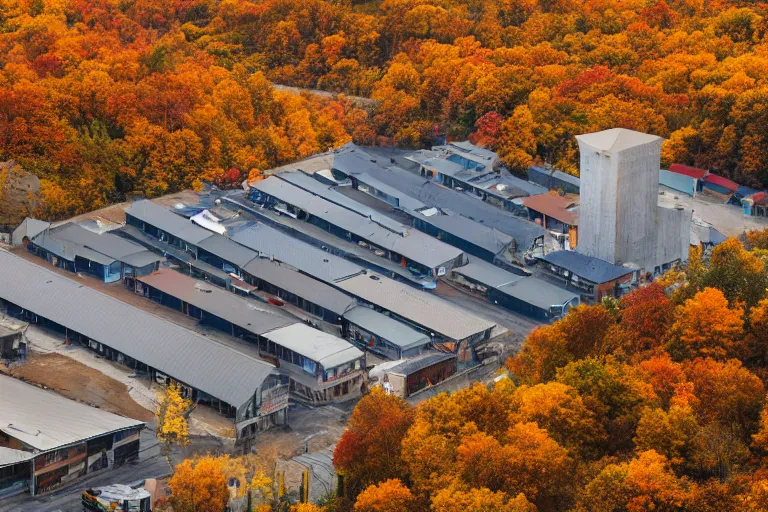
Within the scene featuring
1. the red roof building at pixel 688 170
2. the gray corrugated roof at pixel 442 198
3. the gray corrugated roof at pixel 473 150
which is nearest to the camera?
the gray corrugated roof at pixel 442 198

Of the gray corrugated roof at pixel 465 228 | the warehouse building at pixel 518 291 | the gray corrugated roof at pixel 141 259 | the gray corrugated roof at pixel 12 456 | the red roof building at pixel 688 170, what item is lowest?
the warehouse building at pixel 518 291

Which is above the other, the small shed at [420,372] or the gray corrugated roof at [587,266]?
the gray corrugated roof at [587,266]

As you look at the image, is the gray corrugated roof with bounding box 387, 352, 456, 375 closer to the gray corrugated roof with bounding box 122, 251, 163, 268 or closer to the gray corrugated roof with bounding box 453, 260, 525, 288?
the gray corrugated roof with bounding box 453, 260, 525, 288

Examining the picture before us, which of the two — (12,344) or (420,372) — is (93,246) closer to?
(12,344)

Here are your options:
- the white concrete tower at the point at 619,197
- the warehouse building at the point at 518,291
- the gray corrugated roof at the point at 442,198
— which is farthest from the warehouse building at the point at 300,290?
the white concrete tower at the point at 619,197

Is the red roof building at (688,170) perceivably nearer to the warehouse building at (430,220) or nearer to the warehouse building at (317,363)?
the warehouse building at (430,220)

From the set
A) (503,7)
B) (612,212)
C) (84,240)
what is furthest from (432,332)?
(503,7)

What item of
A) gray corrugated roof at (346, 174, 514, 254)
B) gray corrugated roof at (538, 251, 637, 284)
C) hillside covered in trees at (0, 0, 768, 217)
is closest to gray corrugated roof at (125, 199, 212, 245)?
hillside covered in trees at (0, 0, 768, 217)
